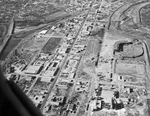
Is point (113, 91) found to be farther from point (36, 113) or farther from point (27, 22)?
point (27, 22)

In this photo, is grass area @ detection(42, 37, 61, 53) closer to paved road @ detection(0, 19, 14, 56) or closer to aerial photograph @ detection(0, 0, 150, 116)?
aerial photograph @ detection(0, 0, 150, 116)

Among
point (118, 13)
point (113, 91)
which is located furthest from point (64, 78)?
point (118, 13)

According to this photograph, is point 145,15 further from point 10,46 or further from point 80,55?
point 10,46

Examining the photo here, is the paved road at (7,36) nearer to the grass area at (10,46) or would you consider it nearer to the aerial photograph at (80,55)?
the aerial photograph at (80,55)

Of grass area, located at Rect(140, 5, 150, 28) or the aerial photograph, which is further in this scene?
grass area, located at Rect(140, 5, 150, 28)

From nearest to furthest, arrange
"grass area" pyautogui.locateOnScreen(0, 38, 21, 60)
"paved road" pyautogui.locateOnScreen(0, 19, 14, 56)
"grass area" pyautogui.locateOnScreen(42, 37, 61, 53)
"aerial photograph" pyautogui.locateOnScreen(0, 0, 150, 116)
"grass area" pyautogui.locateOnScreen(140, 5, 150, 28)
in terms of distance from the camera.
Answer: "aerial photograph" pyautogui.locateOnScreen(0, 0, 150, 116), "grass area" pyautogui.locateOnScreen(0, 38, 21, 60), "grass area" pyautogui.locateOnScreen(42, 37, 61, 53), "paved road" pyautogui.locateOnScreen(0, 19, 14, 56), "grass area" pyautogui.locateOnScreen(140, 5, 150, 28)

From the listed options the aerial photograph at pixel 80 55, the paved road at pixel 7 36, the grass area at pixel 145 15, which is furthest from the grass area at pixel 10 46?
the grass area at pixel 145 15

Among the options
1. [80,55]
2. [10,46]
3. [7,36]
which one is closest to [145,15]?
[80,55]

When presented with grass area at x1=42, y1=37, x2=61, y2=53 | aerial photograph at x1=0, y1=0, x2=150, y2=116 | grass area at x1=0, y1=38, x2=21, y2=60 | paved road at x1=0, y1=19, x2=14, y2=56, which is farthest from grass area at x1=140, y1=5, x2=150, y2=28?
paved road at x1=0, y1=19, x2=14, y2=56
